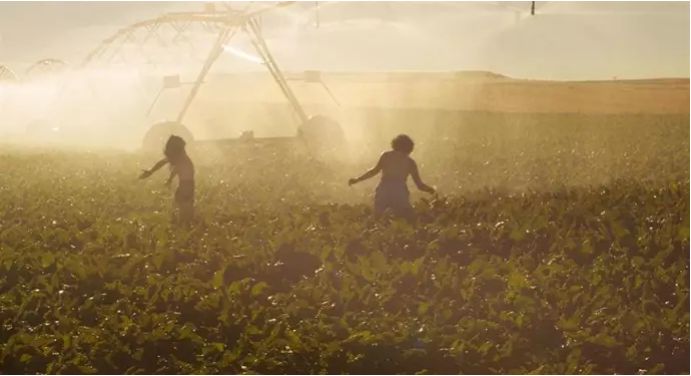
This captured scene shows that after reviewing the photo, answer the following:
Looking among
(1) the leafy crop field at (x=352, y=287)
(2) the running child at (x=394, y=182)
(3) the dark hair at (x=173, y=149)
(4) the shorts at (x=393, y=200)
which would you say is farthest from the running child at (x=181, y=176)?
(4) the shorts at (x=393, y=200)

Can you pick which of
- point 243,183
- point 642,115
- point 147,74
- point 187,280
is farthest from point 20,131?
point 187,280

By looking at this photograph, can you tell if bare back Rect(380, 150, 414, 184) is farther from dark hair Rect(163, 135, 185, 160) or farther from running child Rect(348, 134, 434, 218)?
dark hair Rect(163, 135, 185, 160)

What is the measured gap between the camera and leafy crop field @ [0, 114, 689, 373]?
7.49 metres

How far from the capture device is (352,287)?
28.5 feet

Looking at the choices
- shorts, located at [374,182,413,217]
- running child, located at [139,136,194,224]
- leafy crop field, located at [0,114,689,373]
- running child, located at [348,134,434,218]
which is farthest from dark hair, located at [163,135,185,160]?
shorts, located at [374,182,413,217]

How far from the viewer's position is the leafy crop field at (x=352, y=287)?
24.6ft

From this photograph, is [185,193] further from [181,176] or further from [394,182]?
[394,182]

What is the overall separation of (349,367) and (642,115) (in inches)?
1559

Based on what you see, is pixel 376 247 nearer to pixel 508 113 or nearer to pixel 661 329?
pixel 661 329

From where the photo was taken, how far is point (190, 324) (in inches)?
313

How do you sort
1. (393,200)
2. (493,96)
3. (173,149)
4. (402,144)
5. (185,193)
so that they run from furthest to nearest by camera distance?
(493,96) < (173,149) < (185,193) < (402,144) < (393,200)

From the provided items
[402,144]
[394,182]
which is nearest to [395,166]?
[394,182]

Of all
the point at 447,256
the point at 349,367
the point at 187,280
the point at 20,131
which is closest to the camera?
the point at 349,367

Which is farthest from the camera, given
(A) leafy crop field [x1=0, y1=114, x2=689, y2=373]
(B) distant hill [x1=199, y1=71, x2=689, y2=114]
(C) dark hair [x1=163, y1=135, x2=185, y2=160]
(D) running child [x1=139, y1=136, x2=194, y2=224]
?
(B) distant hill [x1=199, y1=71, x2=689, y2=114]
